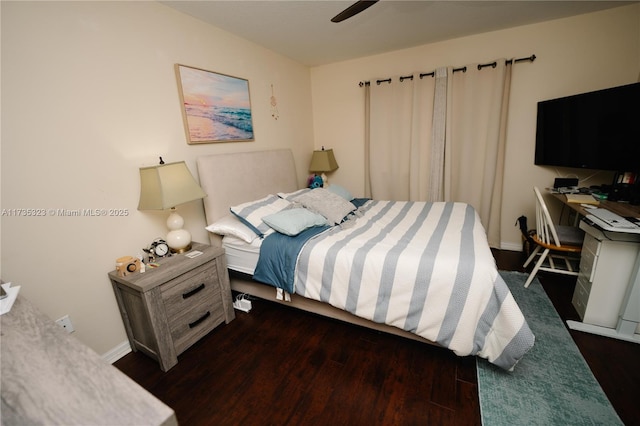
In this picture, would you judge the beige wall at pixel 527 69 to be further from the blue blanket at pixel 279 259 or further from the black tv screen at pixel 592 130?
the blue blanket at pixel 279 259

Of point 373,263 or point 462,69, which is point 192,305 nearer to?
point 373,263

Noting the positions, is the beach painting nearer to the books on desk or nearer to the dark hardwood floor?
the dark hardwood floor

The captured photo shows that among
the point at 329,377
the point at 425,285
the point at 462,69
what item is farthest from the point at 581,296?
the point at 462,69

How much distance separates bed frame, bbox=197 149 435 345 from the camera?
1.93 metres

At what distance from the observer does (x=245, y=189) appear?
257 centimetres

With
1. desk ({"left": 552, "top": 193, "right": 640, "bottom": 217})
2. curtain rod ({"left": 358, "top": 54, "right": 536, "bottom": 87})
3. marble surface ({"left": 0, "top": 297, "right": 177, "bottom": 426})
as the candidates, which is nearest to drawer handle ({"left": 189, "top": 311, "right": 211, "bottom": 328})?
marble surface ({"left": 0, "top": 297, "right": 177, "bottom": 426})

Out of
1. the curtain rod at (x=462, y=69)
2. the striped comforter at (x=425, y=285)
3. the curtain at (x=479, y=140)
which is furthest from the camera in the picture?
the curtain at (x=479, y=140)

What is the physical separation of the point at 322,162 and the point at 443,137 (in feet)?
4.95

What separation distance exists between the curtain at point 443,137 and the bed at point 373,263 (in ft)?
2.33

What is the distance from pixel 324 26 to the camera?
246cm

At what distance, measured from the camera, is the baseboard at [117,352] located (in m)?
1.75

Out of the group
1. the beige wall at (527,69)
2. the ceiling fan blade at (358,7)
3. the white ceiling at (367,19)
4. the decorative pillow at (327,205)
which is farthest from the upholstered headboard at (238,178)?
the ceiling fan blade at (358,7)

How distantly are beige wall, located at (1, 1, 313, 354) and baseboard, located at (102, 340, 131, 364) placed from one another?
41mm

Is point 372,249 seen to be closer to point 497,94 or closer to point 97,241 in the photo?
point 97,241
